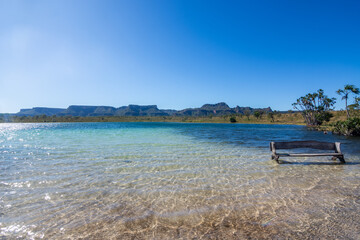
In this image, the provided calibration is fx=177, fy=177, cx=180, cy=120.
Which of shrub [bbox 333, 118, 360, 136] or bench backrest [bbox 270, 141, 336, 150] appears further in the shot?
shrub [bbox 333, 118, 360, 136]

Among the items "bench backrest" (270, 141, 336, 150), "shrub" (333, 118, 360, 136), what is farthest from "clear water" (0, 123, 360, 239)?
"shrub" (333, 118, 360, 136)

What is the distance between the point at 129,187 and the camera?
298 inches

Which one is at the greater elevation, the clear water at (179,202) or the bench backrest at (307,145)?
the bench backrest at (307,145)

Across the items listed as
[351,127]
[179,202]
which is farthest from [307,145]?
[351,127]

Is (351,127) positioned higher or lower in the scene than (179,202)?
higher

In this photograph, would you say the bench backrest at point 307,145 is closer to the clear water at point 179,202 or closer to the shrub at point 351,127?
the clear water at point 179,202

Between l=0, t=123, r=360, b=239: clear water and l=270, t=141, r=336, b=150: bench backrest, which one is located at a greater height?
l=270, t=141, r=336, b=150: bench backrest

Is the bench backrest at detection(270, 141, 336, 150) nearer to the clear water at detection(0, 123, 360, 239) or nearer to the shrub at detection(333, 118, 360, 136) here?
the clear water at detection(0, 123, 360, 239)

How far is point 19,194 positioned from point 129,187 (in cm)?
406

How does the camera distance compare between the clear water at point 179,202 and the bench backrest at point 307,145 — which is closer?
the clear water at point 179,202

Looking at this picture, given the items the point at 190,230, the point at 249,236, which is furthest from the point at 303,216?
the point at 190,230

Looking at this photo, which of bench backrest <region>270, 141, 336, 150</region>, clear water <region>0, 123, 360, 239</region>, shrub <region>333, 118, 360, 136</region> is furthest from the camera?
shrub <region>333, 118, 360, 136</region>

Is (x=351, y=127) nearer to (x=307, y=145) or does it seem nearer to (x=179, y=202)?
(x=307, y=145)

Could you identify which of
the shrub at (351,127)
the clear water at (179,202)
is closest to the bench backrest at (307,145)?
the clear water at (179,202)
